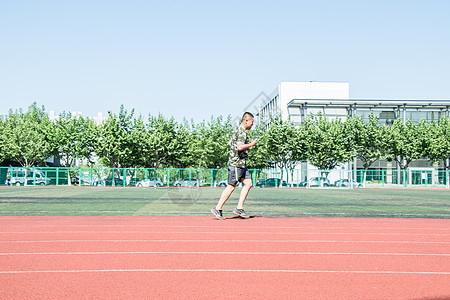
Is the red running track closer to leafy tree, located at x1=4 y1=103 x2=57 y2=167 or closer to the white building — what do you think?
leafy tree, located at x1=4 y1=103 x2=57 y2=167

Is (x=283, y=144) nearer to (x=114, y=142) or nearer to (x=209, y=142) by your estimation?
(x=209, y=142)

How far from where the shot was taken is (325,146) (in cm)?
5278

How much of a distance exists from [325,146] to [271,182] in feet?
33.4

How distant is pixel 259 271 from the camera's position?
177 inches

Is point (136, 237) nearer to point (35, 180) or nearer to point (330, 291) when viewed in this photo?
point (330, 291)

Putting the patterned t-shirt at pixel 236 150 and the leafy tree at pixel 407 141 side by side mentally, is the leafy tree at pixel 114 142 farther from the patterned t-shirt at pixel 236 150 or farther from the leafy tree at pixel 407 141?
the patterned t-shirt at pixel 236 150

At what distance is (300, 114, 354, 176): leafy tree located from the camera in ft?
173

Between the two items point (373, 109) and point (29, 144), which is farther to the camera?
point (373, 109)

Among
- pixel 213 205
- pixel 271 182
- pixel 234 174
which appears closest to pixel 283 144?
pixel 271 182

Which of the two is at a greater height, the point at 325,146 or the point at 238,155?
the point at 325,146

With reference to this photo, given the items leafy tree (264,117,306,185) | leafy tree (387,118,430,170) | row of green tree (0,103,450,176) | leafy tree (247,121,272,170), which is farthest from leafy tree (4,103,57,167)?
leafy tree (387,118,430,170)

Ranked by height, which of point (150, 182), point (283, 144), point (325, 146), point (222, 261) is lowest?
point (150, 182)

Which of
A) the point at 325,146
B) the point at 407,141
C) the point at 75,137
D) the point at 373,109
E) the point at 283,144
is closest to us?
the point at 283,144

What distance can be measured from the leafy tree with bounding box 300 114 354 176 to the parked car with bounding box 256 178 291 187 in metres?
7.65
